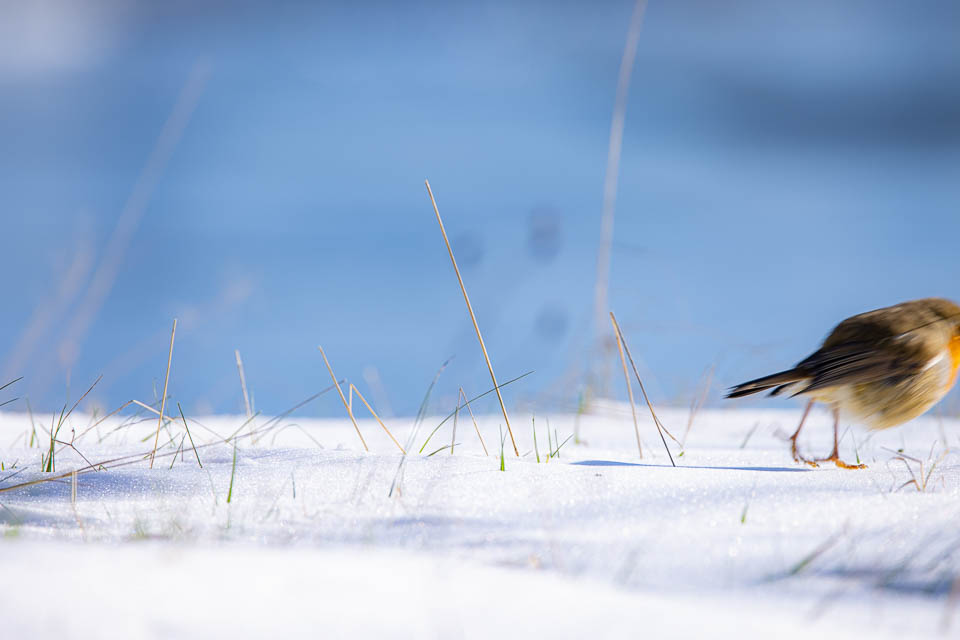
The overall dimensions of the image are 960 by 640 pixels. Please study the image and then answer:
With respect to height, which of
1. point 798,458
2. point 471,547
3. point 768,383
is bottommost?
point 798,458

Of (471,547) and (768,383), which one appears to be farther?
(768,383)

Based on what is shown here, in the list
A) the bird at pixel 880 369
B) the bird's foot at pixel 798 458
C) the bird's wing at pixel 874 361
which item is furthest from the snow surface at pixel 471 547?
the bird's wing at pixel 874 361

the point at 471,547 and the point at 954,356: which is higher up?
the point at 954,356

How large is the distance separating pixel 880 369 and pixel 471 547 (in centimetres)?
195

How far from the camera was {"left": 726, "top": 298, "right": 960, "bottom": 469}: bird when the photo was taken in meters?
2.80

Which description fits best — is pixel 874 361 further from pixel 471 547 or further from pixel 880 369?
pixel 471 547

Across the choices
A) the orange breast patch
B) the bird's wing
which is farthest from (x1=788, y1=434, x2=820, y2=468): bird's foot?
the orange breast patch

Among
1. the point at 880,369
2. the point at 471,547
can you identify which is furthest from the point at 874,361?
the point at 471,547

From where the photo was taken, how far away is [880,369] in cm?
281

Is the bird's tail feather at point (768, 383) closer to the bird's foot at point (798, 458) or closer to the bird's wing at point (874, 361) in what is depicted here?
the bird's wing at point (874, 361)

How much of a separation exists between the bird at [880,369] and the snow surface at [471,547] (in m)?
0.23

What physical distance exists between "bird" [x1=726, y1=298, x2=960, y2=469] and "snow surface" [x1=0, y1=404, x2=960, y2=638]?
233 millimetres

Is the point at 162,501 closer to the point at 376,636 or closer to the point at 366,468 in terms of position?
the point at 366,468

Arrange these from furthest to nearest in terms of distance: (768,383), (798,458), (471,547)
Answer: (798,458) < (768,383) < (471,547)
